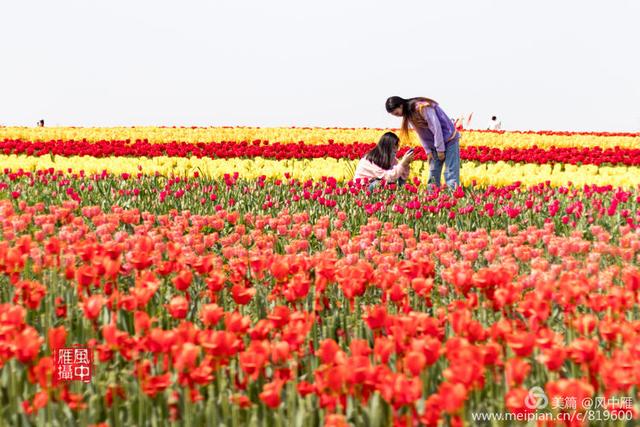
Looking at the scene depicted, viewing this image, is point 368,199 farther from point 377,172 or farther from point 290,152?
point 290,152

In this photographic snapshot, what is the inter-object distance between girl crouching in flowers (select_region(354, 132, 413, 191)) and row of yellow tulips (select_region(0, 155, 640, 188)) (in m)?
1.46

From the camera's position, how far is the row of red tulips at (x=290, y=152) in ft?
52.9

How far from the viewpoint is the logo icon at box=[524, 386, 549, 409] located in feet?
8.27

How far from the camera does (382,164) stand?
10227 mm

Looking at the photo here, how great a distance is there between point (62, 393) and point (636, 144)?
22.2m

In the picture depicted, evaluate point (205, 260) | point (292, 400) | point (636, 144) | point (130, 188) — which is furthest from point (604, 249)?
point (636, 144)

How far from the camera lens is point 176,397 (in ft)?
8.37

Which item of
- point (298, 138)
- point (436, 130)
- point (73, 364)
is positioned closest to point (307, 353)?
point (73, 364)

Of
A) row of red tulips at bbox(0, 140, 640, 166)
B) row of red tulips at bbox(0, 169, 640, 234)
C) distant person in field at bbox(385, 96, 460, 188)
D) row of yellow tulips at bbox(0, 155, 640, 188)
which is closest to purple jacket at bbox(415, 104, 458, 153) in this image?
distant person in field at bbox(385, 96, 460, 188)

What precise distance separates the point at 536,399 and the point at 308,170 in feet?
34.1

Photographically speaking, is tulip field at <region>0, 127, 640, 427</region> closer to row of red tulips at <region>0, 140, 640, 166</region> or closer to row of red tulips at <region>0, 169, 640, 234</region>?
row of red tulips at <region>0, 169, 640, 234</region>

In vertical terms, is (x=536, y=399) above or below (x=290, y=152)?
below

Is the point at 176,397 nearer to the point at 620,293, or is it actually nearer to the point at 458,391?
the point at 458,391

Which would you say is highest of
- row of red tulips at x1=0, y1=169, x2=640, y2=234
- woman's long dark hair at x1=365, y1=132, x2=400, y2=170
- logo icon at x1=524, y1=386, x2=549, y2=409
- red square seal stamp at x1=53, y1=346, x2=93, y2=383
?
woman's long dark hair at x1=365, y1=132, x2=400, y2=170
